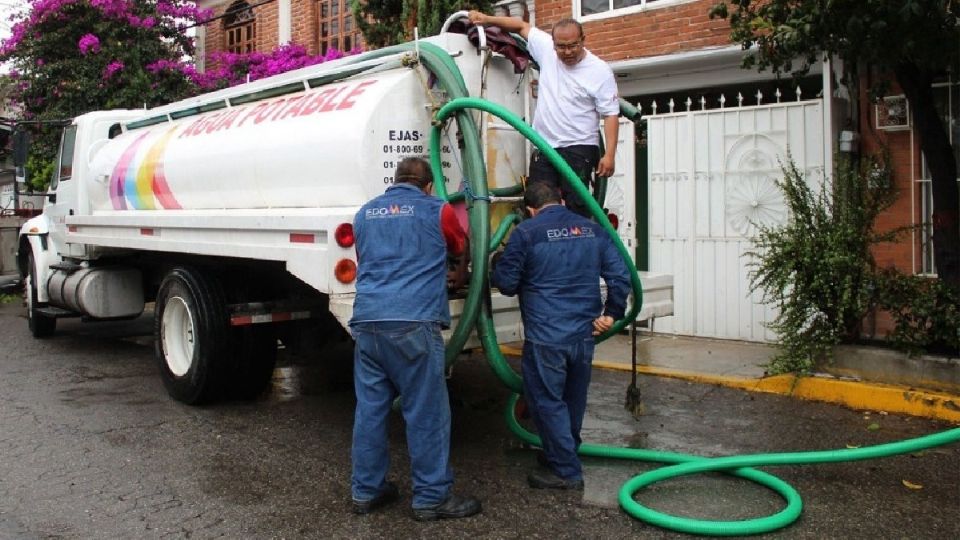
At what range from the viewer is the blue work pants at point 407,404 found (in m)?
4.13

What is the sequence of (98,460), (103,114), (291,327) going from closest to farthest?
(98,460) → (291,327) → (103,114)

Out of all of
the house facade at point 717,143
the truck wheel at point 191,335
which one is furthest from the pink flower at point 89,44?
the truck wheel at point 191,335

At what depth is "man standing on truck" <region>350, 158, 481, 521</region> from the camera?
4.14 meters

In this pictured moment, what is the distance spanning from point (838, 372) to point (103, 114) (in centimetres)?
738

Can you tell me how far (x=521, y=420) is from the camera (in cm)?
578

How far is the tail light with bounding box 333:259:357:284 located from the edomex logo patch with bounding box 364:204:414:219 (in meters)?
0.55

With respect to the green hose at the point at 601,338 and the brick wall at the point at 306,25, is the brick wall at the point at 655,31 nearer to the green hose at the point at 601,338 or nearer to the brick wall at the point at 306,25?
the green hose at the point at 601,338

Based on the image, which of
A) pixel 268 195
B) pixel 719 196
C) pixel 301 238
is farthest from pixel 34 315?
pixel 719 196

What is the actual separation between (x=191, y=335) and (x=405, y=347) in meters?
3.14

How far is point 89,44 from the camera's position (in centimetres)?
1379

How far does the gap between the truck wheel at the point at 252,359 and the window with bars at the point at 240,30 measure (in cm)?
926

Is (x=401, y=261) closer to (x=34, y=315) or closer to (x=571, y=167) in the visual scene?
(x=571, y=167)

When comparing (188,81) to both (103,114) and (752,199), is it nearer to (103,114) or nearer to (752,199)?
(103,114)

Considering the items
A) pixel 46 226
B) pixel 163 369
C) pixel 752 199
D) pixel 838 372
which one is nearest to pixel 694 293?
pixel 752 199
